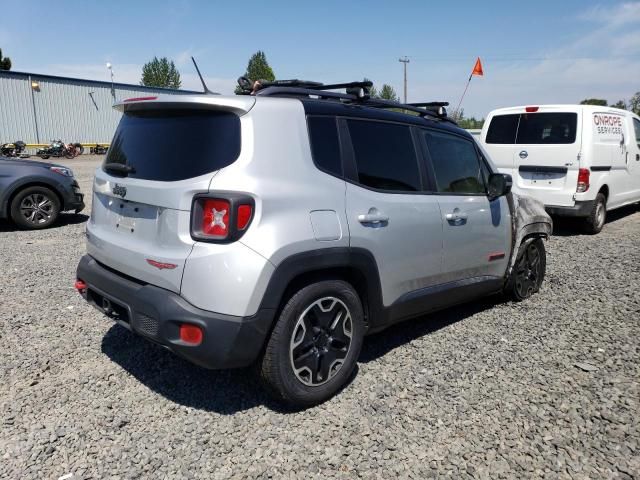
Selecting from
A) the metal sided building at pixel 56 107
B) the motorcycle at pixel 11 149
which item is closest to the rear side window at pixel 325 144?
the metal sided building at pixel 56 107

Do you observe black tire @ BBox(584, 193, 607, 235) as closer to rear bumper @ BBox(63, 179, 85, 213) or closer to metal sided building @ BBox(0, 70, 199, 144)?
rear bumper @ BBox(63, 179, 85, 213)

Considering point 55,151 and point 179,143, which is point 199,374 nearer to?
point 179,143

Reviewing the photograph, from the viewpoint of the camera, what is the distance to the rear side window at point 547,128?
7.95 meters

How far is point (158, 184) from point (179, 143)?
257 mm

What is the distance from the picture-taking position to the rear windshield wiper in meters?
3.11

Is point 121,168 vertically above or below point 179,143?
below

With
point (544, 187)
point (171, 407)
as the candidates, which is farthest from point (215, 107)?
point (544, 187)

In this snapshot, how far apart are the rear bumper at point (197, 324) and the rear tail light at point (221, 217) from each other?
370 millimetres

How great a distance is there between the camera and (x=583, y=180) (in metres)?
7.91

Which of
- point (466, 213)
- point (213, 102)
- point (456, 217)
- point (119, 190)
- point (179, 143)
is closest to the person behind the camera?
point (213, 102)

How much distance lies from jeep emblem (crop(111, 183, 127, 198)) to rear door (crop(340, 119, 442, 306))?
133 centimetres

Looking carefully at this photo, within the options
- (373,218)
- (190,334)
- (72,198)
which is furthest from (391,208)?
(72,198)

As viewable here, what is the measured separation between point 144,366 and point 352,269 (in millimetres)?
1610

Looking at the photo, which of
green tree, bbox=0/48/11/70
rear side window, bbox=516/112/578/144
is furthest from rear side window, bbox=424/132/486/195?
green tree, bbox=0/48/11/70
